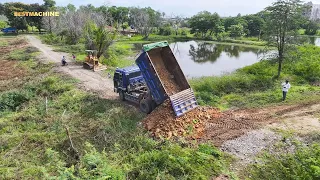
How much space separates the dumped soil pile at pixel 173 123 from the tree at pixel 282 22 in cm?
1009

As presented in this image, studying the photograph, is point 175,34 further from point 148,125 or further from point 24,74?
point 148,125

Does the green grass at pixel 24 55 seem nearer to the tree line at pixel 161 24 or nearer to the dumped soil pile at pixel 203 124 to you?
the tree line at pixel 161 24

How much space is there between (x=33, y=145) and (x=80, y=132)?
163 centimetres

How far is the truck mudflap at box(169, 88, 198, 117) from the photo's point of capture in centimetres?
970

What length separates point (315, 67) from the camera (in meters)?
17.8

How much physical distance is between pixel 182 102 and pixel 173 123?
102 cm

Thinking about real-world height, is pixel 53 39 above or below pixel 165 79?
above

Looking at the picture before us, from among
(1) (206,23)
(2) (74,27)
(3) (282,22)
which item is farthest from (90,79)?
(1) (206,23)

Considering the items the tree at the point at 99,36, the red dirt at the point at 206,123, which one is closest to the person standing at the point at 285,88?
the red dirt at the point at 206,123

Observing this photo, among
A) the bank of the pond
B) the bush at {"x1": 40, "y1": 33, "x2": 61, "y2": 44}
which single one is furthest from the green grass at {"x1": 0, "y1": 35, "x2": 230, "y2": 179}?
the bush at {"x1": 40, "y1": 33, "x2": 61, "y2": 44}

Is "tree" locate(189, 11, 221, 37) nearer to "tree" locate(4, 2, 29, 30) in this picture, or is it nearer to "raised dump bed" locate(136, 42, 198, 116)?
"tree" locate(4, 2, 29, 30)

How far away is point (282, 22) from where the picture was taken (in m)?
17.0

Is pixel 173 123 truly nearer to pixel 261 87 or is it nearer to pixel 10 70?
pixel 261 87

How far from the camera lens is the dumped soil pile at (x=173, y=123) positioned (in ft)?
30.2
